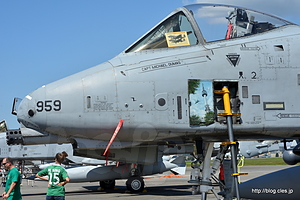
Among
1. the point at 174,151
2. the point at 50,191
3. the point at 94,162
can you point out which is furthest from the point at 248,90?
the point at 94,162

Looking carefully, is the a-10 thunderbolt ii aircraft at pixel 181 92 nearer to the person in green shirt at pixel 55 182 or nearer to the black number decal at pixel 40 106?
the black number decal at pixel 40 106

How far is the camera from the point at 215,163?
6.25 metres

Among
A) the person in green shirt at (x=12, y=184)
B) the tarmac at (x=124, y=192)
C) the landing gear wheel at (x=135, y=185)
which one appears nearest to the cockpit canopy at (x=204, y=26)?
the person in green shirt at (x=12, y=184)

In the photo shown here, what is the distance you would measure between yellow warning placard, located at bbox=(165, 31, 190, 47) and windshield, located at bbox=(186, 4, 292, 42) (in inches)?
11.6

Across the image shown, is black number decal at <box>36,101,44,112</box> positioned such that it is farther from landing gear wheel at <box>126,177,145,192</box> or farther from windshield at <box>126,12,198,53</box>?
landing gear wheel at <box>126,177,145,192</box>

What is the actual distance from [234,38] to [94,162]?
13806 mm

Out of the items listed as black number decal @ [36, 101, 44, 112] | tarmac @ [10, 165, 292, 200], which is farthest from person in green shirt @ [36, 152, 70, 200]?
tarmac @ [10, 165, 292, 200]

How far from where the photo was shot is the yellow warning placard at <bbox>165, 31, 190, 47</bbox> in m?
6.15

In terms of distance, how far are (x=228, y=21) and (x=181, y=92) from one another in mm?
1672

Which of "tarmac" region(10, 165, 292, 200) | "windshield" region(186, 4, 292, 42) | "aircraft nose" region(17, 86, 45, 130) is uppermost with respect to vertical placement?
"windshield" region(186, 4, 292, 42)

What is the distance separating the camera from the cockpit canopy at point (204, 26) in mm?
6195

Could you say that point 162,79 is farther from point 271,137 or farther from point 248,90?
point 271,137

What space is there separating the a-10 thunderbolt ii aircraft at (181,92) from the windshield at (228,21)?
22 millimetres

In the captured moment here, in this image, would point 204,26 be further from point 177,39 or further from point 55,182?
point 55,182
